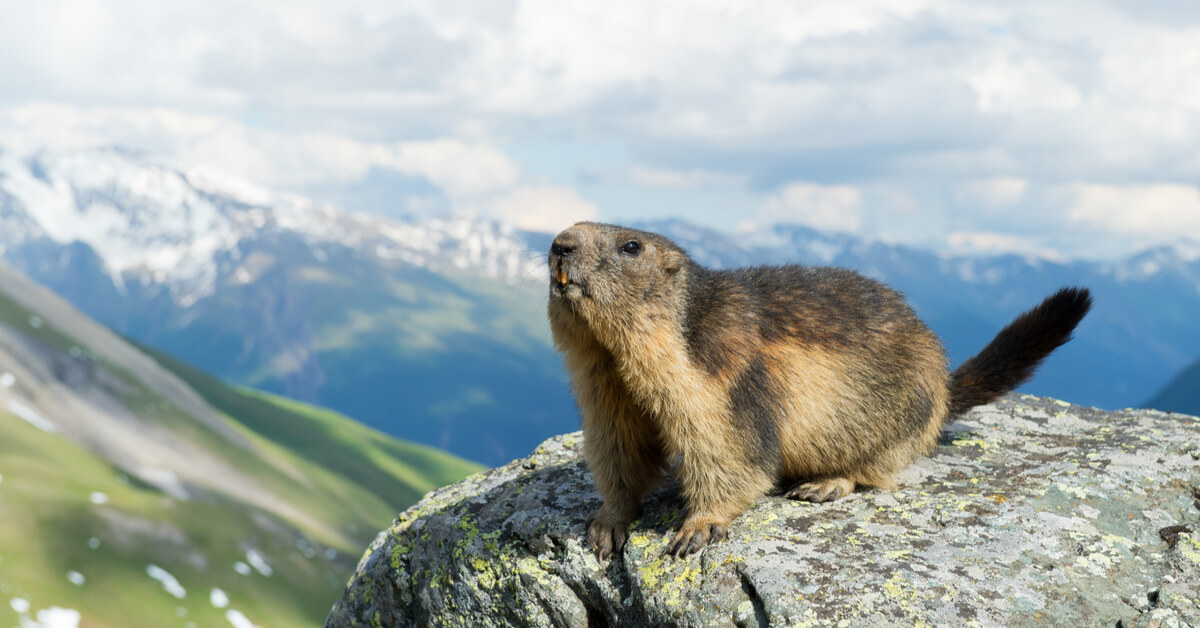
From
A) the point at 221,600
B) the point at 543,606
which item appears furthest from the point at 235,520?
the point at 543,606

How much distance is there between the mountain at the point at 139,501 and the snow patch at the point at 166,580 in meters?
0.19

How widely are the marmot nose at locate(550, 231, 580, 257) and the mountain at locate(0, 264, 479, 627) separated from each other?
97.3 m

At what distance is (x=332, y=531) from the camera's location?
525 ft

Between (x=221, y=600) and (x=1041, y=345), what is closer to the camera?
(x=1041, y=345)

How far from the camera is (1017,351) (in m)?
10.5

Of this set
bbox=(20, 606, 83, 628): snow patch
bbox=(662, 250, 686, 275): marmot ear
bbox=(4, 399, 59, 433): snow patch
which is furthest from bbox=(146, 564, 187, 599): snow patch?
bbox=(662, 250, 686, 275): marmot ear

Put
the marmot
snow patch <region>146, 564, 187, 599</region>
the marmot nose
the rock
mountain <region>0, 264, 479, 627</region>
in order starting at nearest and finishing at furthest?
1. the rock
2. the marmot nose
3. the marmot
4. mountain <region>0, 264, 479, 627</region>
5. snow patch <region>146, 564, 187, 599</region>

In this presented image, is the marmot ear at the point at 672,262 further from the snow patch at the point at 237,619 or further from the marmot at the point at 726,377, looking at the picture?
the snow patch at the point at 237,619

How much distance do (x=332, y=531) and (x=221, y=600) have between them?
163 ft

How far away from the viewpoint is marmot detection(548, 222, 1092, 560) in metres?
8.08

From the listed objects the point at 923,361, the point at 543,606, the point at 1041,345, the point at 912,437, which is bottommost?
the point at 543,606

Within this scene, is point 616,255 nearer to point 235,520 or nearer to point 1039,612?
point 1039,612

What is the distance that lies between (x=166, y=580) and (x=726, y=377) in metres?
116

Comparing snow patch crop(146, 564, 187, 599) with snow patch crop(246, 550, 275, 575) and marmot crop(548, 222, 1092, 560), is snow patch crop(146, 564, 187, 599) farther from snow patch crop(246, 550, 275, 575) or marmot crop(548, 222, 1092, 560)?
marmot crop(548, 222, 1092, 560)
